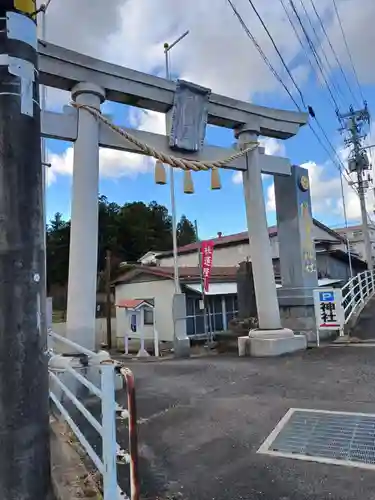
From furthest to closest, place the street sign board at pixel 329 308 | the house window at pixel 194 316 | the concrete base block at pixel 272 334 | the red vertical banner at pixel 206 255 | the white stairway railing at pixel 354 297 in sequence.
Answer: the house window at pixel 194 316 → the red vertical banner at pixel 206 255 → the white stairway railing at pixel 354 297 → the street sign board at pixel 329 308 → the concrete base block at pixel 272 334

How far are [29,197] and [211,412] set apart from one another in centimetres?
329

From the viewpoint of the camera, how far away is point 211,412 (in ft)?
14.9

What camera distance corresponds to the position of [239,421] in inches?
165

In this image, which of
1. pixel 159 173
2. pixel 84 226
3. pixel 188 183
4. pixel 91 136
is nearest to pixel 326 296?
pixel 188 183

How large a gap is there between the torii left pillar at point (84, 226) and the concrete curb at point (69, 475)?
2.16 metres

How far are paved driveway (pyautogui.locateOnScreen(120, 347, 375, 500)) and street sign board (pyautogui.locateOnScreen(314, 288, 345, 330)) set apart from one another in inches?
46.2

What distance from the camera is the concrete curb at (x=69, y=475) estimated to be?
263 centimetres

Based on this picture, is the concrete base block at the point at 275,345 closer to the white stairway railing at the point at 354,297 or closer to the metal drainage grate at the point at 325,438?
the white stairway railing at the point at 354,297

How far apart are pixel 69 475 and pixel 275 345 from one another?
5723 mm

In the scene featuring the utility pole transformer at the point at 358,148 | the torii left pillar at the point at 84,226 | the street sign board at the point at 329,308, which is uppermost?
the utility pole transformer at the point at 358,148

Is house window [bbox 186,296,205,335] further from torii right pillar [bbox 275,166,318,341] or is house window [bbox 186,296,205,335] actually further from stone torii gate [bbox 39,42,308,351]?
stone torii gate [bbox 39,42,308,351]

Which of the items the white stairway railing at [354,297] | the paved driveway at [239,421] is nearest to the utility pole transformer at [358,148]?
the white stairway railing at [354,297]

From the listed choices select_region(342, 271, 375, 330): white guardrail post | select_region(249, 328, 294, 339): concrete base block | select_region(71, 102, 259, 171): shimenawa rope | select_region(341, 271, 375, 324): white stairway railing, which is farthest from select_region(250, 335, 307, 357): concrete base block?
select_region(71, 102, 259, 171): shimenawa rope

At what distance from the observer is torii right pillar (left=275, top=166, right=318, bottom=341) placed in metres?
9.47
